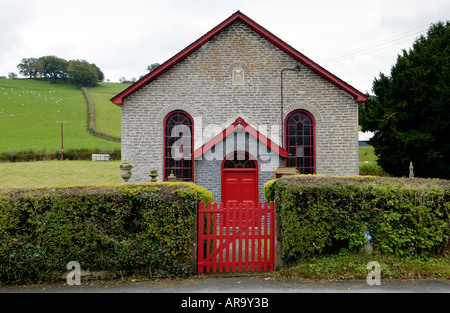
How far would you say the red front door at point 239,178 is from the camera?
1391 centimetres

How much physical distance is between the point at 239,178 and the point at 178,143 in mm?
3213

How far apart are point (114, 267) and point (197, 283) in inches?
68.1

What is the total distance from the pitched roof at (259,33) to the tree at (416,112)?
9.45m

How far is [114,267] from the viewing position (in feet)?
23.3

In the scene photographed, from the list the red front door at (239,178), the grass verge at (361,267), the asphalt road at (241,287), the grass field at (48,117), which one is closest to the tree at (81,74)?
the grass field at (48,117)

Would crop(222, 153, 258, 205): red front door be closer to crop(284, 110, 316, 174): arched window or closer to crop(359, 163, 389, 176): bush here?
crop(284, 110, 316, 174): arched window

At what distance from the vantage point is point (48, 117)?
6378 cm

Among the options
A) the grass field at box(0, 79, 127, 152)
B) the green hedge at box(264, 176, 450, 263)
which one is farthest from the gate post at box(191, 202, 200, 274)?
the grass field at box(0, 79, 127, 152)

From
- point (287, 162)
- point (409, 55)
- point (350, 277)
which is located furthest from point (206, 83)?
point (409, 55)

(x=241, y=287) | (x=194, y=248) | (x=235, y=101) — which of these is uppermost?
(x=235, y=101)

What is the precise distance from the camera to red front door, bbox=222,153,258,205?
13906 millimetres

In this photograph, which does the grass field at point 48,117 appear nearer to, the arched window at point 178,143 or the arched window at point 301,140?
the arched window at point 178,143

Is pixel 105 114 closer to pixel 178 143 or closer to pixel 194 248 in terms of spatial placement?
pixel 178 143

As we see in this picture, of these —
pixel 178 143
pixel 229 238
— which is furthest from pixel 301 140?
pixel 229 238
